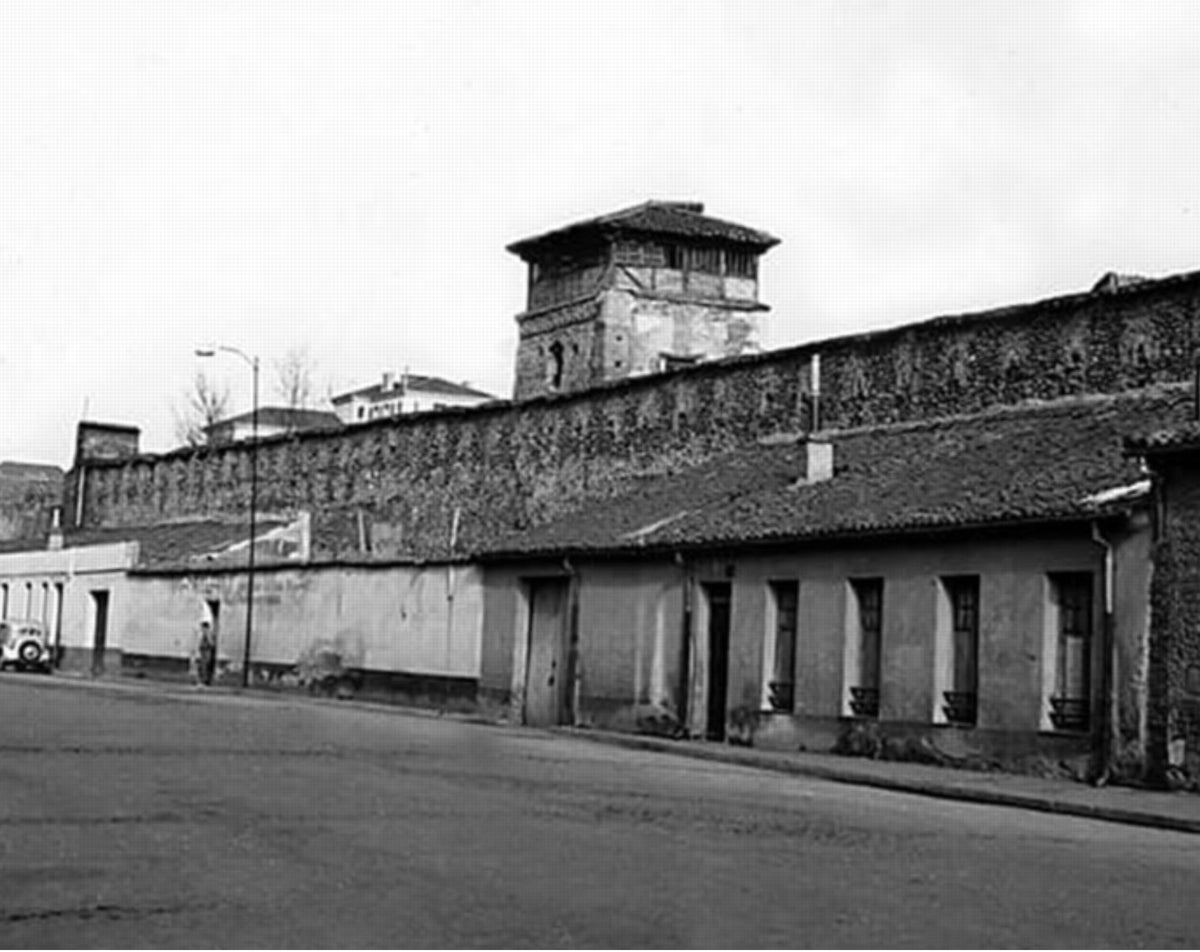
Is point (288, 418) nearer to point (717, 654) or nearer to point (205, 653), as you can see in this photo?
point (205, 653)

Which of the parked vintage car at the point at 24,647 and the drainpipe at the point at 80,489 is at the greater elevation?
the drainpipe at the point at 80,489

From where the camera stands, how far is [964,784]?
2280 centimetres

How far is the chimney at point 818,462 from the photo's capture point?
3288 cm

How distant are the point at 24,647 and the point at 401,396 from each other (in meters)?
65.0

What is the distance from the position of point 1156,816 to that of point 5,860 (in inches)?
459

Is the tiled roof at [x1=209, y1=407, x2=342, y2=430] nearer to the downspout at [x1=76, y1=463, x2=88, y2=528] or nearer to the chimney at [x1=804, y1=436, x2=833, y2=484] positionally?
the downspout at [x1=76, y1=463, x2=88, y2=528]

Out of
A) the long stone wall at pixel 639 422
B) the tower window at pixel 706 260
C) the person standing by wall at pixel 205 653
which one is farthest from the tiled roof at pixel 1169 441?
the tower window at pixel 706 260

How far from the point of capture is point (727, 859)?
1340 cm

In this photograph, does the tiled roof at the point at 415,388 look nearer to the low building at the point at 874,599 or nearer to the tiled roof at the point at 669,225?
the tiled roof at the point at 669,225

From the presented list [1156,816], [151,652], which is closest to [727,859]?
[1156,816]

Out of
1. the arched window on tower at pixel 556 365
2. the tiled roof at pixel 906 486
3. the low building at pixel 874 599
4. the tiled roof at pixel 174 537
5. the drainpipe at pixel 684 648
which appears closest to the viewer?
the low building at pixel 874 599

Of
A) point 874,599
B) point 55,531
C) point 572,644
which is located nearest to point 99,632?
point 55,531

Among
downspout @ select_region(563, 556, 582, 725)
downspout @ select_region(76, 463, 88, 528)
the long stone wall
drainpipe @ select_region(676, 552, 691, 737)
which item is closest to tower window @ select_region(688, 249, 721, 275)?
the long stone wall

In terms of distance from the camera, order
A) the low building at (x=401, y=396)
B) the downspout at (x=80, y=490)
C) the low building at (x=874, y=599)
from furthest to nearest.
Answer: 1. the low building at (x=401, y=396)
2. the downspout at (x=80, y=490)
3. the low building at (x=874, y=599)
